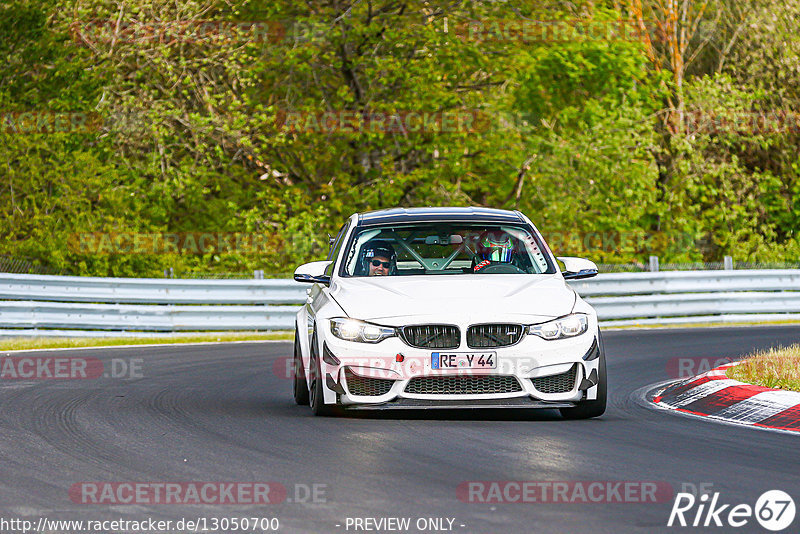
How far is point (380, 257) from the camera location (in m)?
10.9

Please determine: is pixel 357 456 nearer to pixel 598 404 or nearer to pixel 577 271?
pixel 598 404

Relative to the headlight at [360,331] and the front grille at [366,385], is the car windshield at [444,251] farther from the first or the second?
the front grille at [366,385]

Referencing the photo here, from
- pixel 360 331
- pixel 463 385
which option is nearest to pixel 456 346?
pixel 463 385

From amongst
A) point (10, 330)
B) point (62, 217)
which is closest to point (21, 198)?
point (62, 217)

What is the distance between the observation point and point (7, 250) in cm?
2572

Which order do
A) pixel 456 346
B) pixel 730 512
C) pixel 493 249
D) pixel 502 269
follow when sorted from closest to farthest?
1. pixel 730 512
2. pixel 456 346
3. pixel 502 269
4. pixel 493 249

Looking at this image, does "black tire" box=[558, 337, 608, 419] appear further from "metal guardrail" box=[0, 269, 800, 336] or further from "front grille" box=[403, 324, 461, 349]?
"metal guardrail" box=[0, 269, 800, 336]

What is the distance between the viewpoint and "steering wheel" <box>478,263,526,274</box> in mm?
10742

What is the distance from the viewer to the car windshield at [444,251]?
10.8 metres

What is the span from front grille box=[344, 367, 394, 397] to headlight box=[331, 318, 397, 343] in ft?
0.80

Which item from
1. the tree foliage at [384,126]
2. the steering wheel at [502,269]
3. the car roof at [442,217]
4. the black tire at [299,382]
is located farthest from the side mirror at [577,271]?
the tree foliage at [384,126]

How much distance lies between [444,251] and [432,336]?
1657 millimetres

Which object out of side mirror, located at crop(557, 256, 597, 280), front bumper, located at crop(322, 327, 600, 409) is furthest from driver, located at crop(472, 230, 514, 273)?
front bumper, located at crop(322, 327, 600, 409)

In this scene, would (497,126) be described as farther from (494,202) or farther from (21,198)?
(21,198)
